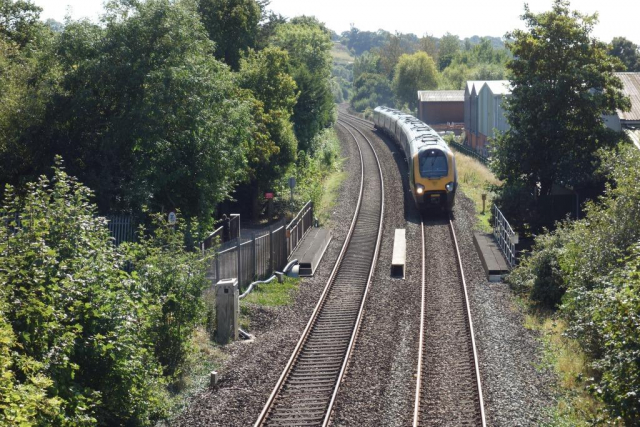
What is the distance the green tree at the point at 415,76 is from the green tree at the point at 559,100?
6427 centimetres

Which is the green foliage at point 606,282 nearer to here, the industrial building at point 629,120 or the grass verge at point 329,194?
the grass verge at point 329,194

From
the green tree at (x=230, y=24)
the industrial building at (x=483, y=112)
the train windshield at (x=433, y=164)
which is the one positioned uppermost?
the green tree at (x=230, y=24)

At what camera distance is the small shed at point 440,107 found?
240 feet

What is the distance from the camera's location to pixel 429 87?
308 ft

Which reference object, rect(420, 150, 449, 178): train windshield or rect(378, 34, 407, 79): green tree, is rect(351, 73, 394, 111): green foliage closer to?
rect(378, 34, 407, 79): green tree

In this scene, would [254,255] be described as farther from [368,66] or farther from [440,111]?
[368,66]

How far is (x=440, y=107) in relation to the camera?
73562 millimetres

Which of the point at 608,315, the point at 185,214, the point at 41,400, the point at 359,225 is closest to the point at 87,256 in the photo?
the point at 41,400

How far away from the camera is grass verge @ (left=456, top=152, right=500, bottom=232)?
102 ft

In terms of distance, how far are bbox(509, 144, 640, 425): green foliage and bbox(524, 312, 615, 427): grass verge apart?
44 centimetres

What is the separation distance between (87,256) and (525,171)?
72.5 feet

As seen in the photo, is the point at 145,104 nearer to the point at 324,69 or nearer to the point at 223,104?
the point at 223,104

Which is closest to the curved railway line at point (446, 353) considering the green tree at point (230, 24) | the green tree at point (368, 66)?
the green tree at point (230, 24)

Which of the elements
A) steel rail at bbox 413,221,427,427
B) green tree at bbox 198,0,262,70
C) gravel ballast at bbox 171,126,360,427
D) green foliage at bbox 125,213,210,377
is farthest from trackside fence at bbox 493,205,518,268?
green tree at bbox 198,0,262,70
